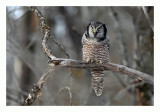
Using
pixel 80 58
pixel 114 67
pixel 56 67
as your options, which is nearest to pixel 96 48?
pixel 114 67

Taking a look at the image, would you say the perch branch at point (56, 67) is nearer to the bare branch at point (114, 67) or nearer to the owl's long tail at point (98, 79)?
the bare branch at point (114, 67)

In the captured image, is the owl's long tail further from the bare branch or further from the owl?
the bare branch

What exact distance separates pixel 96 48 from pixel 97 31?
23 cm

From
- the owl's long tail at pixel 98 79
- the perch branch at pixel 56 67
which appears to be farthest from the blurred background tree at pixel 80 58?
the perch branch at pixel 56 67

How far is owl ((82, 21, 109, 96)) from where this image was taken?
7.99 feet

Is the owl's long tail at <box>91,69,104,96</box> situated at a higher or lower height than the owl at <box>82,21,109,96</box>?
lower

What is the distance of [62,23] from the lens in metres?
6.09

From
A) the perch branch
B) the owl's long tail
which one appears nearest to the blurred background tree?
the owl's long tail

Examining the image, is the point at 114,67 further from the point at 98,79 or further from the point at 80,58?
the point at 80,58
